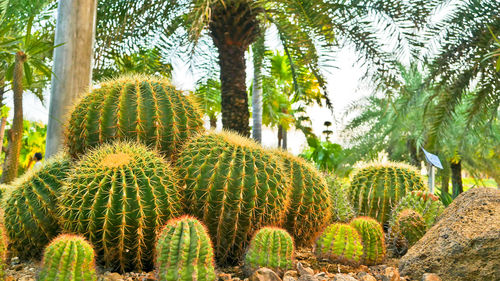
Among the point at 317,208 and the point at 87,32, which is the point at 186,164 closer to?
the point at 317,208

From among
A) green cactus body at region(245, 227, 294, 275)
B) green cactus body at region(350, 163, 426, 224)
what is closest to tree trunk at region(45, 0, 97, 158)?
green cactus body at region(245, 227, 294, 275)

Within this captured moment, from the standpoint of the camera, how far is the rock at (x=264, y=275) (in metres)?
2.22

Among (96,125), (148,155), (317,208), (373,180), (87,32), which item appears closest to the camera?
(148,155)

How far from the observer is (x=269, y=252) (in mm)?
2475

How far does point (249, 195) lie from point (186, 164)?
44 cm

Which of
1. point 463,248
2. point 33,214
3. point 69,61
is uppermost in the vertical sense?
point 69,61

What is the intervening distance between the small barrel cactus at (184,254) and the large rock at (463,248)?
3.96ft

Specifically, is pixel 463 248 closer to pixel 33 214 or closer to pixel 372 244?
pixel 372 244

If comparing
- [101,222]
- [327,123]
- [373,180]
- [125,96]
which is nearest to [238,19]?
[373,180]

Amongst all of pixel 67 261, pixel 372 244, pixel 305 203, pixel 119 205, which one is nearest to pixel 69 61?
pixel 119 205

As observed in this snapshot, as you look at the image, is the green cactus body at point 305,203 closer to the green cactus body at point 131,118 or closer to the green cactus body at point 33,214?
the green cactus body at point 131,118

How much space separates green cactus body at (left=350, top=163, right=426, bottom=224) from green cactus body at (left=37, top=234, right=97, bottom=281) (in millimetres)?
2838

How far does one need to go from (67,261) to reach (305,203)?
1.74 meters

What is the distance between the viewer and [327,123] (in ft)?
75.7
